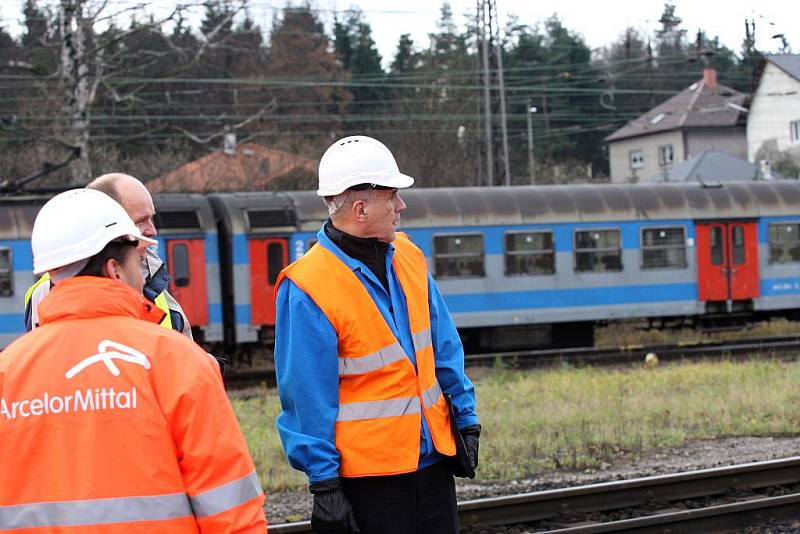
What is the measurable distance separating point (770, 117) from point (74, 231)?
5112cm

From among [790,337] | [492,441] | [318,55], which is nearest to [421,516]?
[492,441]

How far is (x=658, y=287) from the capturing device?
2003 centimetres

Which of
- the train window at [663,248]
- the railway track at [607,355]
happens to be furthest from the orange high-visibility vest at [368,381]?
the train window at [663,248]

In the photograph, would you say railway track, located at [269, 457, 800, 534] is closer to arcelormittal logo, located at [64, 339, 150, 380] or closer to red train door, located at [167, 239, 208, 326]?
arcelormittal logo, located at [64, 339, 150, 380]

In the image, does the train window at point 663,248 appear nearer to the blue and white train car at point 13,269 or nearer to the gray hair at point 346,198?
the blue and white train car at point 13,269

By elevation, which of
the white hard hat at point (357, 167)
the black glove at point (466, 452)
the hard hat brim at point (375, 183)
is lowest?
the black glove at point (466, 452)

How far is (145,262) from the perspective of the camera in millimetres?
4148

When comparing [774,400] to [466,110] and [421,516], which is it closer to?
[421,516]

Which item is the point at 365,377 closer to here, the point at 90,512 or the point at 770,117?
the point at 90,512

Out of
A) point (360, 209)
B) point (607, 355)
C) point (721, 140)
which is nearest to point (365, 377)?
point (360, 209)

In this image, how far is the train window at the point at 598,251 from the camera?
64.5 ft

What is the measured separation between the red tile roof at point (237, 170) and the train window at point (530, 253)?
48.6 feet

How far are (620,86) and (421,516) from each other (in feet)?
215

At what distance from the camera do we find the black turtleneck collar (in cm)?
391
